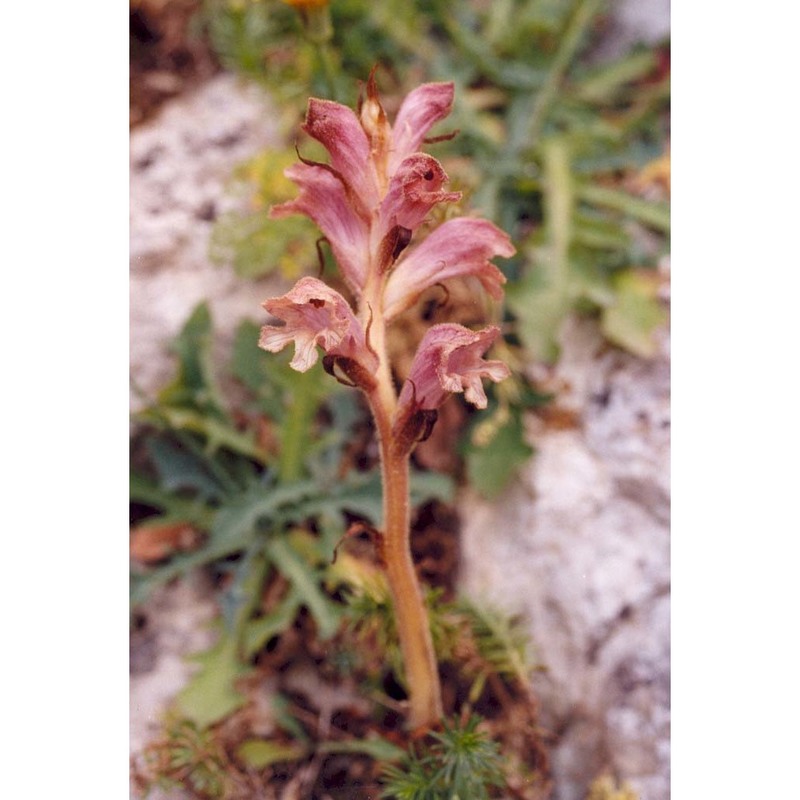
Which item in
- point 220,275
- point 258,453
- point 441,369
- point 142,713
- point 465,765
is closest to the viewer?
point 441,369

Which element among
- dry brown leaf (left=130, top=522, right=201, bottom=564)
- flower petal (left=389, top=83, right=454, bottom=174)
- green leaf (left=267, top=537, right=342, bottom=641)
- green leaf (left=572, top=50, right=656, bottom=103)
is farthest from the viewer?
green leaf (left=572, top=50, right=656, bottom=103)

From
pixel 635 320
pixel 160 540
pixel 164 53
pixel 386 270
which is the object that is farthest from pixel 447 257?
pixel 164 53

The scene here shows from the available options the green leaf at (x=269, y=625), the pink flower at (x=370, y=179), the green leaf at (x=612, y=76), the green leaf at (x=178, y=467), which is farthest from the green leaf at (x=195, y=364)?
the green leaf at (x=612, y=76)

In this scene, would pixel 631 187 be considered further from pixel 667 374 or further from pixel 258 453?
pixel 258 453

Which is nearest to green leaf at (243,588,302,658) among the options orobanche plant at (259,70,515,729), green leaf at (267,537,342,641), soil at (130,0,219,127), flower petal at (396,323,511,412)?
green leaf at (267,537,342,641)

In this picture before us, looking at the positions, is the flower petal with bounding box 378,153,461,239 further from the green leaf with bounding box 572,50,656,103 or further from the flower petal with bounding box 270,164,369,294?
the green leaf with bounding box 572,50,656,103

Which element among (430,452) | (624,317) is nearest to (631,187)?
(624,317)
